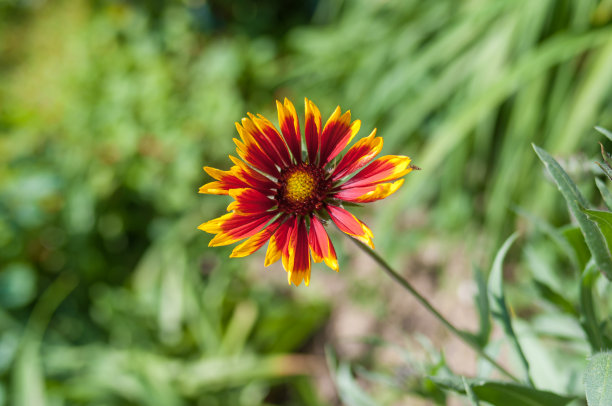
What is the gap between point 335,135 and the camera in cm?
52

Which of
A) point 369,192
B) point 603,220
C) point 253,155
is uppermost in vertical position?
point 253,155

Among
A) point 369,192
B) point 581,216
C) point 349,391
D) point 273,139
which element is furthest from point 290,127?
point 349,391

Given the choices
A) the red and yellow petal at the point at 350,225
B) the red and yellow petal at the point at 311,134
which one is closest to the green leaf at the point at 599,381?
the red and yellow petal at the point at 350,225

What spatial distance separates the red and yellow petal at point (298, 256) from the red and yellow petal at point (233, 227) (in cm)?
4

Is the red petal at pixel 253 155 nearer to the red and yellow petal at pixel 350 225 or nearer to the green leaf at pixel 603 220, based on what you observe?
the red and yellow petal at pixel 350 225

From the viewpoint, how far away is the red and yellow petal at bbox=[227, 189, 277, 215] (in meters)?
0.47

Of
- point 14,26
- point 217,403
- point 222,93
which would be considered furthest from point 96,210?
point 14,26

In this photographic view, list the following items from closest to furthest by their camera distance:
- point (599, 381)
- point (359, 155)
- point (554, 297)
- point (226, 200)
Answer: point (599, 381)
point (359, 155)
point (554, 297)
point (226, 200)

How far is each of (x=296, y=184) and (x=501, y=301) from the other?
10.9 inches

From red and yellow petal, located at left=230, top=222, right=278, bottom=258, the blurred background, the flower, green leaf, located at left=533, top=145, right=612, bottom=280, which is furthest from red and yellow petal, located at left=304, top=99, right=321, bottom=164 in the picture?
the blurred background

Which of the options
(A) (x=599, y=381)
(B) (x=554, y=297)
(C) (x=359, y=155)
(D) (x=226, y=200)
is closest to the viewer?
(A) (x=599, y=381)

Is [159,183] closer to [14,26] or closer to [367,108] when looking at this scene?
[367,108]

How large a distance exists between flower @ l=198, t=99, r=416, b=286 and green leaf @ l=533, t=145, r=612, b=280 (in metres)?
0.13

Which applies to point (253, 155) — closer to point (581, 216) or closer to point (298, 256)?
point (298, 256)
